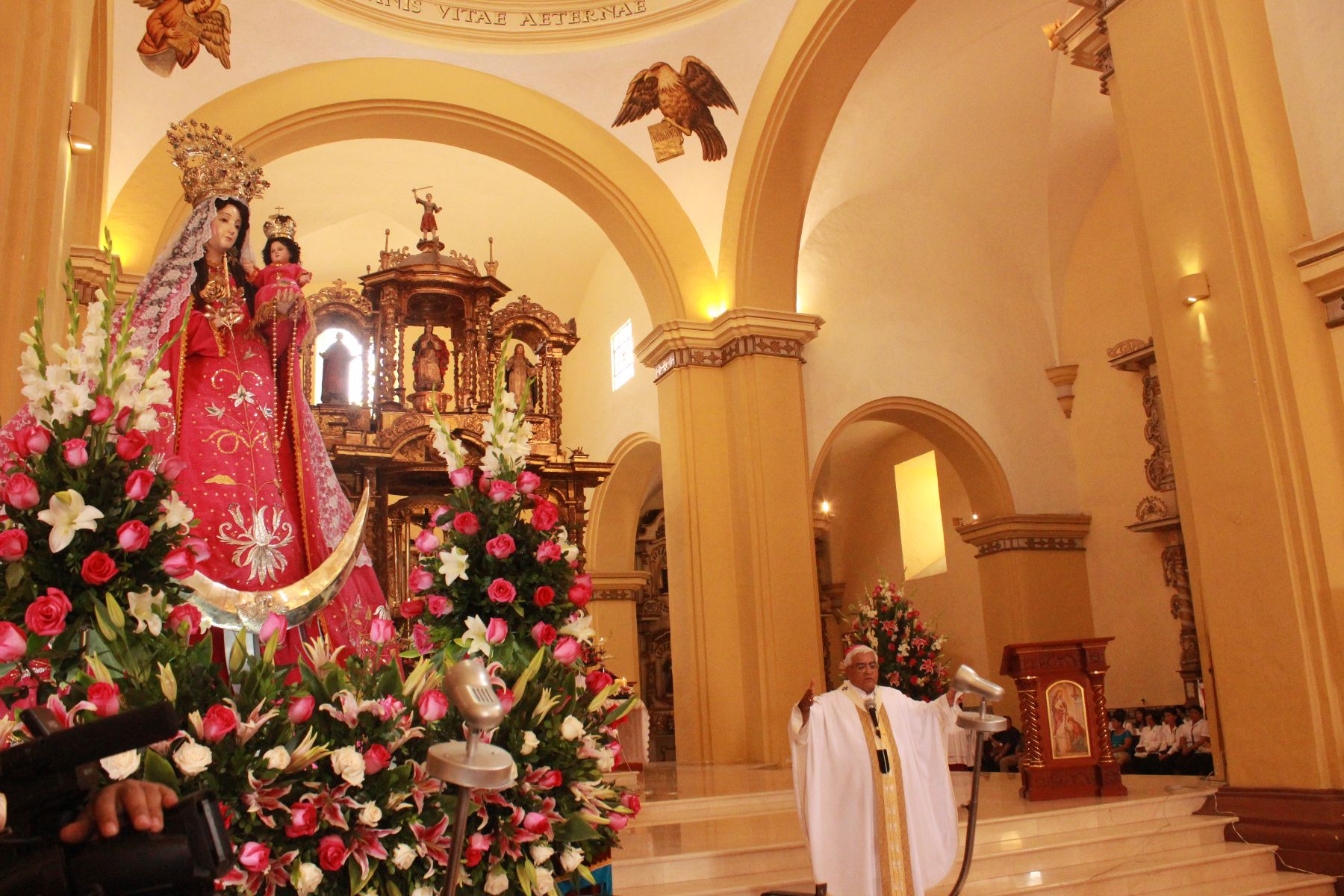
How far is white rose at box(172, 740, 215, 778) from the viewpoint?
7.55ft

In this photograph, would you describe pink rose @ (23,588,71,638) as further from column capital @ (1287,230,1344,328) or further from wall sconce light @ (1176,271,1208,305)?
column capital @ (1287,230,1344,328)

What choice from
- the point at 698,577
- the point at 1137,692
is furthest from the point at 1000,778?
the point at 1137,692

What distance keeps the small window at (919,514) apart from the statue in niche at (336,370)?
9393mm

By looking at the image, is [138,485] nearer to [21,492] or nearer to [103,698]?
[21,492]

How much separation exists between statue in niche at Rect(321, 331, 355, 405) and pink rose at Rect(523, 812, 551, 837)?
11.7m

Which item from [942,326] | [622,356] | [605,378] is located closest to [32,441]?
[942,326]

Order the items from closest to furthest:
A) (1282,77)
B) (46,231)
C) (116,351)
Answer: (116,351)
(46,231)
(1282,77)

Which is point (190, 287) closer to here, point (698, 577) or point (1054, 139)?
point (698, 577)

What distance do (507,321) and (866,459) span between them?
8.37 metres

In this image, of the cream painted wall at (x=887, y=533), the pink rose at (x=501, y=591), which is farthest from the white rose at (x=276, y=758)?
the cream painted wall at (x=887, y=533)

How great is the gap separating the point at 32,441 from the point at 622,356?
15746 mm

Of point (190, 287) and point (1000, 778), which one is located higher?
point (190, 287)

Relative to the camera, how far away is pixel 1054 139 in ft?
46.4

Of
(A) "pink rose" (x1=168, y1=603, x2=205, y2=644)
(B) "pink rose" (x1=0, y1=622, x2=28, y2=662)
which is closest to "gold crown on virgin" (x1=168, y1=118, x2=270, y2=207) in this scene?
(A) "pink rose" (x1=168, y1=603, x2=205, y2=644)
